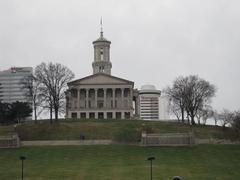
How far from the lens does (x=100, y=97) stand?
125 metres

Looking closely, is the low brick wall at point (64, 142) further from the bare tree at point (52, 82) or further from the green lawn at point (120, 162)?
the bare tree at point (52, 82)

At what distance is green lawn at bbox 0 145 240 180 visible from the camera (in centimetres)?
4069

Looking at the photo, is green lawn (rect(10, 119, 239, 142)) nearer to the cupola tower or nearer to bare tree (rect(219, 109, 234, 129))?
A: bare tree (rect(219, 109, 234, 129))

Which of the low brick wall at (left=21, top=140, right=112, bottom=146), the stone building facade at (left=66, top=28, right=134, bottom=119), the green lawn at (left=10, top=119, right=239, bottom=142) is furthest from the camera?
the stone building facade at (left=66, top=28, right=134, bottom=119)

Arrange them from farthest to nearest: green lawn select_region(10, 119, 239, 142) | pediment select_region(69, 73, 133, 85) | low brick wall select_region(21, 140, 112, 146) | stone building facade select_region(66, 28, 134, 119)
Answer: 1. pediment select_region(69, 73, 133, 85)
2. stone building facade select_region(66, 28, 134, 119)
3. green lawn select_region(10, 119, 239, 142)
4. low brick wall select_region(21, 140, 112, 146)

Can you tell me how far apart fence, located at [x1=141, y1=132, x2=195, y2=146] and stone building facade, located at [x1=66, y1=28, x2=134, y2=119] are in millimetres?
57710

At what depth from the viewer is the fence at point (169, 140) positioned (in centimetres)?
6253

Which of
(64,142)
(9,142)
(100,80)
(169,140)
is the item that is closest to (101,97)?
(100,80)

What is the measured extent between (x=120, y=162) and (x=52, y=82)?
4509 cm

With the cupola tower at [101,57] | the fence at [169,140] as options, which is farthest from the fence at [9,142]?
the cupola tower at [101,57]

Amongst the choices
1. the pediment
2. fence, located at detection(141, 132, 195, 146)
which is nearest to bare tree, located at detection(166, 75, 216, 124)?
the pediment

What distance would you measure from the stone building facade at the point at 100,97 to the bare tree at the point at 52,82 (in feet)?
90.6

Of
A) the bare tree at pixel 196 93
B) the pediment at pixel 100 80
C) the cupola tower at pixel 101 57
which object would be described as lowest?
the bare tree at pixel 196 93

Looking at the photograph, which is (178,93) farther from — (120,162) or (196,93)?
(120,162)
